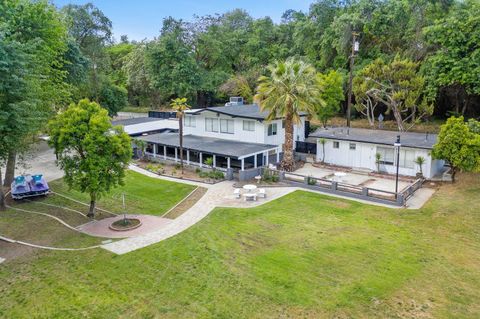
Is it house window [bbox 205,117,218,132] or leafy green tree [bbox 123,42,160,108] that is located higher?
leafy green tree [bbox 123,42,160,108]

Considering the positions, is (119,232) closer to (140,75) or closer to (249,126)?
(249,126)

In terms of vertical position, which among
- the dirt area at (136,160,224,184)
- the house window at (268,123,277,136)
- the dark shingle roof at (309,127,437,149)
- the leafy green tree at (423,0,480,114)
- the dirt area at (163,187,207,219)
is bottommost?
the dirt area at (163,187,207,219)

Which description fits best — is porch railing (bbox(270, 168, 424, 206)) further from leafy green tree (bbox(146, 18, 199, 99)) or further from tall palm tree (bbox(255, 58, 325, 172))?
leafy green tree (bbox(146, 18, 199, 99))

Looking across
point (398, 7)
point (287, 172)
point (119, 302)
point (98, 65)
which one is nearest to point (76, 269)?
point (119, 302)

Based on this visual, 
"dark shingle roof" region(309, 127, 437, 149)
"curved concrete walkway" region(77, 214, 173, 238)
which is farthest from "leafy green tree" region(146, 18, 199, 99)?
"curved concrete walkway" region(77, 214, 173, 238)

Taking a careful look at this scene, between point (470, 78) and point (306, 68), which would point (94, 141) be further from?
point (470, 78)

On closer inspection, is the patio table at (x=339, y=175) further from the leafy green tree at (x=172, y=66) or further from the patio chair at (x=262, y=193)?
the leafy green tree at (x=172, y=66)
